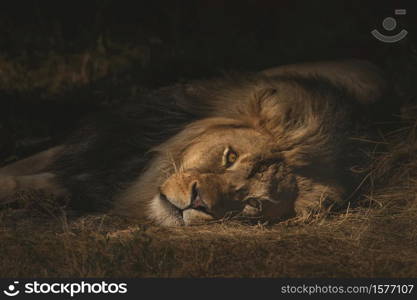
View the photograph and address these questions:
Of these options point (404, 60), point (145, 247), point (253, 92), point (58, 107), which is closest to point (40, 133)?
point (58, 107)

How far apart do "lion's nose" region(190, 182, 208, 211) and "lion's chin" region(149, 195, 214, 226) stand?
0.09 feet

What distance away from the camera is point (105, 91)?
5.59m

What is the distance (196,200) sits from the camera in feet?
12.1

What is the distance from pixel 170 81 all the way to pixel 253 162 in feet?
5.14

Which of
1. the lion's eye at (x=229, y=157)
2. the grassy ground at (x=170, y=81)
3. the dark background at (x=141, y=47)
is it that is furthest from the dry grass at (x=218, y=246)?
the dark background at (x=141, y=47)

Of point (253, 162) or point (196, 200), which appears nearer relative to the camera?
point (196, 200)

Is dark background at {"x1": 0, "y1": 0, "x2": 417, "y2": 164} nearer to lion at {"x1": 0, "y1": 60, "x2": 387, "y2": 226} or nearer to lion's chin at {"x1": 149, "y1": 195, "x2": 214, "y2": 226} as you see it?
lion at {"x1": 0, "y1": 60, "x2": 387, "y2": 226}

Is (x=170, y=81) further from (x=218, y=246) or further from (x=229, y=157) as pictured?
(x=218, y=246)

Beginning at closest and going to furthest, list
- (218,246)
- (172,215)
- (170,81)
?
(218,246) < (172,215) < (170,81)

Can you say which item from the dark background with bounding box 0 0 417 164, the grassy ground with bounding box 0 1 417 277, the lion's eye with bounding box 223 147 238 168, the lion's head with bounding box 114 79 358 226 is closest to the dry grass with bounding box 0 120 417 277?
the grassy ground with bounding box 0 1 417 277

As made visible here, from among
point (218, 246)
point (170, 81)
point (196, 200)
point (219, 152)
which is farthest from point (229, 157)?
point (170, 81)

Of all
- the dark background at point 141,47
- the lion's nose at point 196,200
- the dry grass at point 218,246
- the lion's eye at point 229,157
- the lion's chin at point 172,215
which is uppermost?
the dark background at point 141,47

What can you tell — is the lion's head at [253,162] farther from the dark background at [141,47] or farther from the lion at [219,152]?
the dark background at [141,47]

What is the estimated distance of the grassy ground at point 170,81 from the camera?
3443mm
